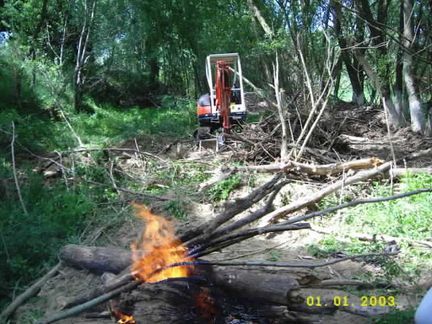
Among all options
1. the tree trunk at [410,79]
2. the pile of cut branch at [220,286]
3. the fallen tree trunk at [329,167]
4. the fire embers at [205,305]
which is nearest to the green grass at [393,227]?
the fallen tree trunk at [329,167]

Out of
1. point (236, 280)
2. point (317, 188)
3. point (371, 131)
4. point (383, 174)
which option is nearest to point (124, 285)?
point (236, 280)

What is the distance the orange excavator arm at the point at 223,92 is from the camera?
10609 millimetres

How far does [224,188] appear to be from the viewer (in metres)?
7.88

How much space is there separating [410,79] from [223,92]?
4403 mm

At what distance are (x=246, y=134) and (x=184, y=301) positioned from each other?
580cm

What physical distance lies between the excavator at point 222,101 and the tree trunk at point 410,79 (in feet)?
12.5

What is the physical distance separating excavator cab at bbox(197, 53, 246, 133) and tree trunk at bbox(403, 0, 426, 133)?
151 inches

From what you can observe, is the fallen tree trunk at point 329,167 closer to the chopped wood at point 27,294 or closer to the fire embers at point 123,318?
the chopped wood at point 27,294

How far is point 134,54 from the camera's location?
19500 mm

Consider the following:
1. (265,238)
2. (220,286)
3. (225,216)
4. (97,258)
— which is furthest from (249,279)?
(265,238)
